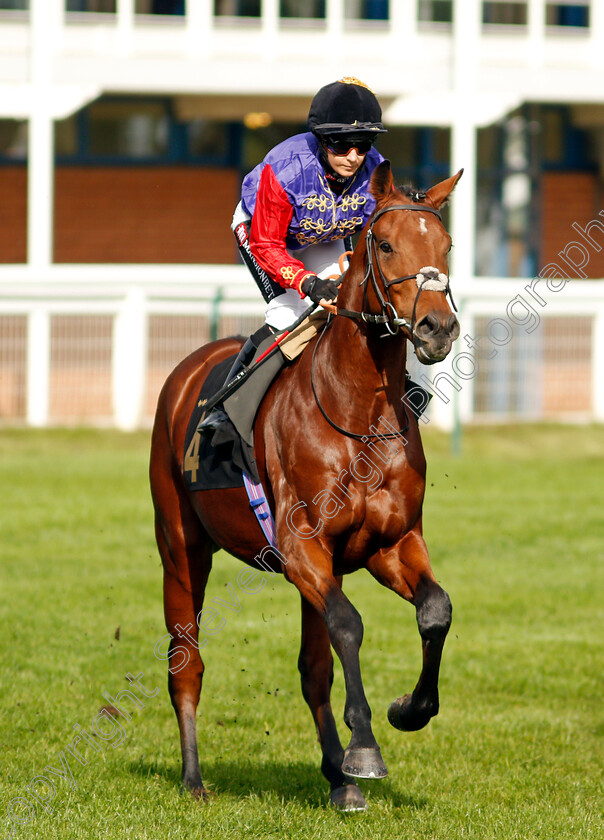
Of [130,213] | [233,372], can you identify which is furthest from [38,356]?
[233,372]

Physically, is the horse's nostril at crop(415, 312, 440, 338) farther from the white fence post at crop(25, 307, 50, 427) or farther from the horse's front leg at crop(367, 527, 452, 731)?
the white fence post at crop(25, 307, 50, 427)

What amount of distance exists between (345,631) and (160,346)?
1178 cm

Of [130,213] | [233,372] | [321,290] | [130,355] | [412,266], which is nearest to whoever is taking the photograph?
[412,266]

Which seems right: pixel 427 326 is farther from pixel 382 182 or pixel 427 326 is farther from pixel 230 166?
pixel 230 166

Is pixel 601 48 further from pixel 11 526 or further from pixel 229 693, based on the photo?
pixel 229 693

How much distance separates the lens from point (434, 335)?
3.79 metres

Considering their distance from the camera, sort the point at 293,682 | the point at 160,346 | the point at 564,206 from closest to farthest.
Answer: the point at 293,682 → the point at 160,346 → the point at 564,206

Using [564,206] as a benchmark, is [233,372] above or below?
below

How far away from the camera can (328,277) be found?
4.99 m

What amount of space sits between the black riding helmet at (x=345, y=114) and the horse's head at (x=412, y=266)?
0.43 m

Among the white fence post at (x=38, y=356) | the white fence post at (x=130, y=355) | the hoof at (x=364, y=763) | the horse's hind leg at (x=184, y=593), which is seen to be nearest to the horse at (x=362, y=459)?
the hoof at (x=364, y=763)

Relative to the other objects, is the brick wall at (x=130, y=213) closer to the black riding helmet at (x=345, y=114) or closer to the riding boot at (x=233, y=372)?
the riding boot at (x=233, y=372)

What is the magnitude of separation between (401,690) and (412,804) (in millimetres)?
1824

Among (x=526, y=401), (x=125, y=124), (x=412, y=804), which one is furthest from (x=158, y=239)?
(x=412, y=804)
